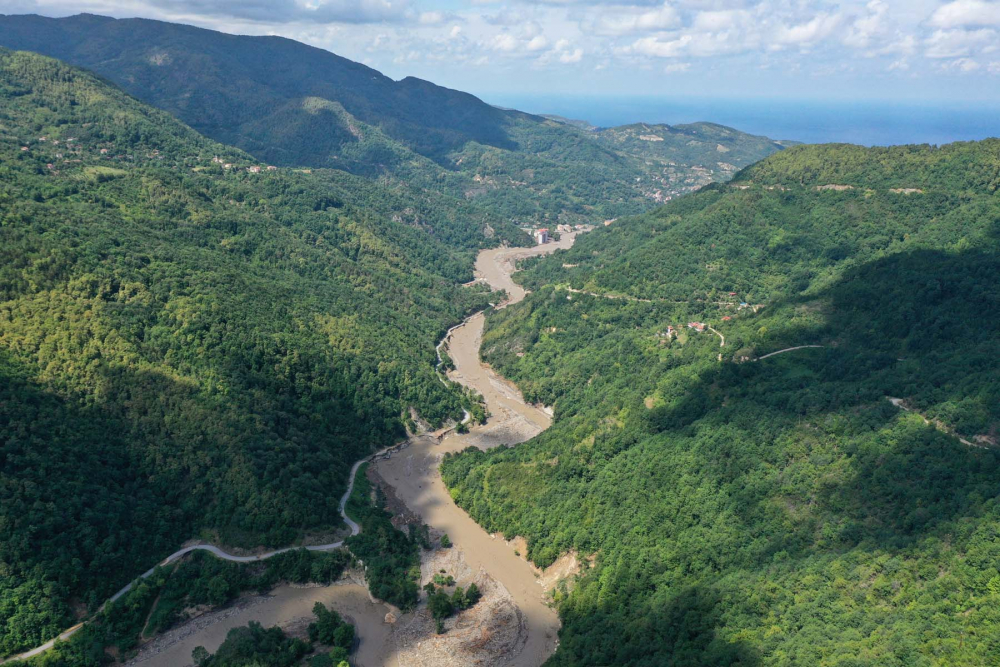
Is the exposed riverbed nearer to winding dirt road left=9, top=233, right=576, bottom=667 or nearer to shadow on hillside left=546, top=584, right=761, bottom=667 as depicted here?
winding dirt road left=9, top=233, right=576, bottom=667

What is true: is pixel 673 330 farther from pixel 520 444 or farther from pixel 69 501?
pixel 69 501

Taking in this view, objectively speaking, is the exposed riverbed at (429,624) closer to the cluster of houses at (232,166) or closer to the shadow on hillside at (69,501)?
the shadow on hillside at (69,501)

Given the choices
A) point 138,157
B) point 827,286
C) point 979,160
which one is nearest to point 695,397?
point 827,286

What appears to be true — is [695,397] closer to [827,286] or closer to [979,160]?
[827,286]

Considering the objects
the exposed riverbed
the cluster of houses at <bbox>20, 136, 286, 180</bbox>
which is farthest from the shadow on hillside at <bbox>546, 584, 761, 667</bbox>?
the cluster of houses at <bbox>20, 136, 286, 180</bbox>

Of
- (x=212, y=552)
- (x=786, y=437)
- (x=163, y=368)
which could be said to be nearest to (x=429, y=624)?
(x=212, y=552)

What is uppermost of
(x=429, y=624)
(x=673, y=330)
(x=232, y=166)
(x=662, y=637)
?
(x=232, y=166)

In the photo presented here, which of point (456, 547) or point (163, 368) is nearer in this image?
point (456, 547)
